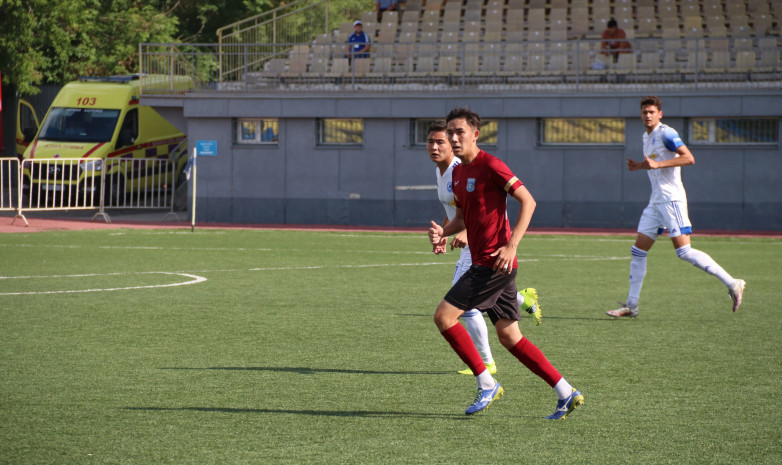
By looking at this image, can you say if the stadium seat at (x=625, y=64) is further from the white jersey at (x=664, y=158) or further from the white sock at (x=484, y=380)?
the white sock at (x=484, y=380)

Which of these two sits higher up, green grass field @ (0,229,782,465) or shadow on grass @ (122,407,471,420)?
green grass field @ (0,229,782,465)

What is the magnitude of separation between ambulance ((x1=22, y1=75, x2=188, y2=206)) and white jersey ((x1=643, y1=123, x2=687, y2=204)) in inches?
709

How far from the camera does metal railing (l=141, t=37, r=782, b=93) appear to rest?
25.9m

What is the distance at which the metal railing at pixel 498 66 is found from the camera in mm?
25875

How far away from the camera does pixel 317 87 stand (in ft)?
91.9

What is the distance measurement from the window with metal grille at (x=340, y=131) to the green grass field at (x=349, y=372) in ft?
41.0

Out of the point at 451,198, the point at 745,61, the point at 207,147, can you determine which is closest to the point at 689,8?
the point at 745,61

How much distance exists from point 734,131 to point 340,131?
10257mm

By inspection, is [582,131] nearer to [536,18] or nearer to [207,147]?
[536,18]

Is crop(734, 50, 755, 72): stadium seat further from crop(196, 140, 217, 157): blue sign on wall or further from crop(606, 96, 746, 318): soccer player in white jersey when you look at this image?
crop(606, 96, 746, 318): soccer player in white jersey

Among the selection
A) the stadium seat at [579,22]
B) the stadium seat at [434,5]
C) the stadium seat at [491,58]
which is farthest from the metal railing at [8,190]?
the stadium seat at [579,22]

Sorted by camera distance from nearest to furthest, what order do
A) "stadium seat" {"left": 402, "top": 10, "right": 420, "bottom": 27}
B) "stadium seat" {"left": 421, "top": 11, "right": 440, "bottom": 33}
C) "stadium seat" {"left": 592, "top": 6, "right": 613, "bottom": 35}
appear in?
"stadium seat" {"left": 592, "top": 6, "right": 613, "bottom": 35}
"stadium seat" {"left": 421, "top": 11, "right": 440, "bottom": 33}
"stadium seat" {"left": 402, "top": 10, "right": 420, "bottom": 27}

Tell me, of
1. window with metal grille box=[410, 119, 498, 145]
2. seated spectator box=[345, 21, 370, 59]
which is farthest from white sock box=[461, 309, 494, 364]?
seated spectator box=[345, 21, 370, 59]

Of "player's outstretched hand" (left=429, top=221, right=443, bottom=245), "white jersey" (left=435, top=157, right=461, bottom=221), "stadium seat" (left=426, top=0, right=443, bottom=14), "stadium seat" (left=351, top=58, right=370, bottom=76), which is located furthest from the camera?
"stadium seat" (left=426, top=0, right=443, bottom=14)
